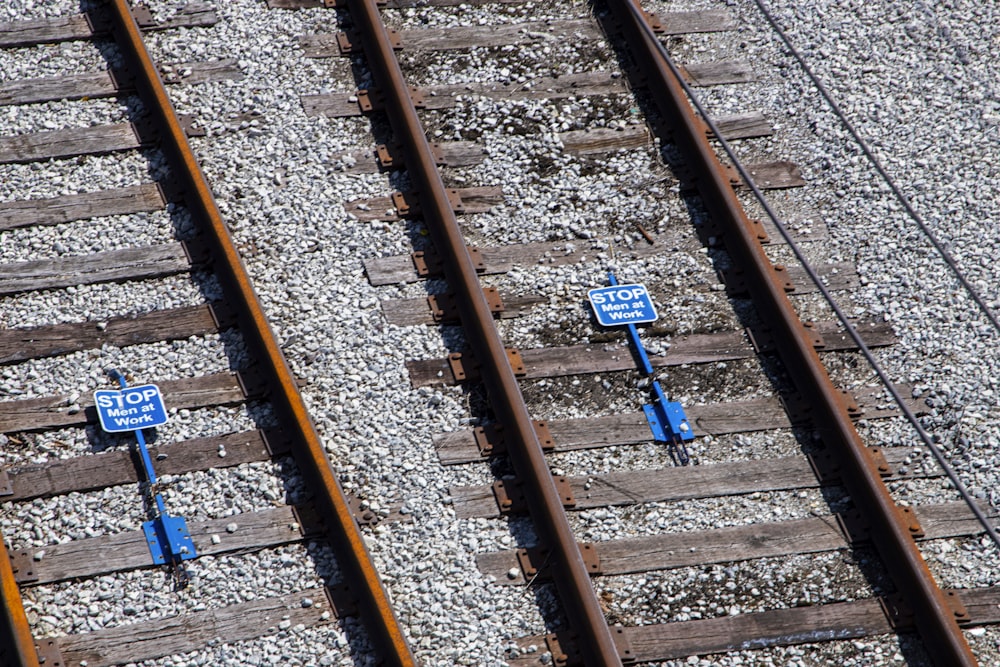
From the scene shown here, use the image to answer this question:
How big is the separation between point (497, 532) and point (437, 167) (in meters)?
2.60

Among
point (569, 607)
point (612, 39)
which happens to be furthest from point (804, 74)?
point (569, 607)

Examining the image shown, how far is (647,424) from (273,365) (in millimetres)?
2169

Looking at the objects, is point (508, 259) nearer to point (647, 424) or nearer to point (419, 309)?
point (419, 309)

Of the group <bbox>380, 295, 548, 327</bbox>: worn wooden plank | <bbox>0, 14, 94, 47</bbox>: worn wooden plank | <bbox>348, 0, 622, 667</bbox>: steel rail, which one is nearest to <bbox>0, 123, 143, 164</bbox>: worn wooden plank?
<bbox>0, 14, 94, 47</bbox>: worn wooden plank

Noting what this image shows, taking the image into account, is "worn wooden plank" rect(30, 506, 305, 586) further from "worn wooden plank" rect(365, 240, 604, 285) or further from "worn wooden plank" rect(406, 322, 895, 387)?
"worn wooden plank" rect(365, 240, 604, 285)

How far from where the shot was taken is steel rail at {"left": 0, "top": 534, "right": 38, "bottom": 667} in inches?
222

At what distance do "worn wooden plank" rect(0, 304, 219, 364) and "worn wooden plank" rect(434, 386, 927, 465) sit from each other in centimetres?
163

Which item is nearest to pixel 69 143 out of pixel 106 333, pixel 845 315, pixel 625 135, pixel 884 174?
pixel 106 333

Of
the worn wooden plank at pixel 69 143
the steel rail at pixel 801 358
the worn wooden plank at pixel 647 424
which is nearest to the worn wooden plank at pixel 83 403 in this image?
the worn wooden plank at pixel 647 424

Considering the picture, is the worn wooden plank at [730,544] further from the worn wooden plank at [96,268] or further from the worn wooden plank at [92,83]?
the worn wooden plank at [92,83]

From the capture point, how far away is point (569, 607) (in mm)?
6043

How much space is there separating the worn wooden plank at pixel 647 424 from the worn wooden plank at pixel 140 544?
967 mm

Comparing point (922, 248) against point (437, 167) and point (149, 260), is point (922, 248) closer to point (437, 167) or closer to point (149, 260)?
point (437, 167)

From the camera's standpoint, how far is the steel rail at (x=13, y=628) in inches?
222
